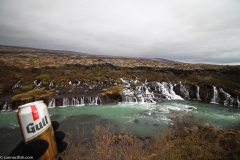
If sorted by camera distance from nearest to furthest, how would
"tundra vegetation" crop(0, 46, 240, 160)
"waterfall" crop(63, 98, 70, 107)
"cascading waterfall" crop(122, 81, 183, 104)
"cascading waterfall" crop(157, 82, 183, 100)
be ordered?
"tundra vegetation" crop(0, 46, 240, 160) < "waterfall" crop(63, 98, 70, 107) < "cascading waterfall" crop(122, 81, 183, 104) < "cascading waterfall" crop(157, 82, 183, 100)

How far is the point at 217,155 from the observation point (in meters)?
6.62

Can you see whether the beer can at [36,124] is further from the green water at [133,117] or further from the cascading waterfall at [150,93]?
the cascading waterfall at [150,93]

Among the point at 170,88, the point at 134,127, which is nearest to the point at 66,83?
the point at 134,127

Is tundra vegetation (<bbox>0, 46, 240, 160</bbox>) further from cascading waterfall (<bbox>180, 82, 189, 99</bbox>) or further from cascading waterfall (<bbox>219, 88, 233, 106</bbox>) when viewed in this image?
cascading waterfall (<bbox>180, 82, 189, 99</bbox>)

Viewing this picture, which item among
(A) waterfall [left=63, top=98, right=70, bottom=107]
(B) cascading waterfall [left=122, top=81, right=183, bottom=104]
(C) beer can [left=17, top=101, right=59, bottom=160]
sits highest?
(C) beer can [left=17, top=101, right=59, bottom=160]

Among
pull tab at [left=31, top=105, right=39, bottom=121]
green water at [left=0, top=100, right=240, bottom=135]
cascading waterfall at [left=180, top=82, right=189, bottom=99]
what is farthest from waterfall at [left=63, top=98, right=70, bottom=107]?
cascading waterfall at [left=180, top=82, right=189, bottom=99]

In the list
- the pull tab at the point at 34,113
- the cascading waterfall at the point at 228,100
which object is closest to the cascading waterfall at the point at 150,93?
the cascading waterfall at the point at 228,100

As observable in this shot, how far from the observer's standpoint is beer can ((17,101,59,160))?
162 cm

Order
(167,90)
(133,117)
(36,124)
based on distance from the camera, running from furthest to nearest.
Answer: (167,90) < (133,117) < (36,124)

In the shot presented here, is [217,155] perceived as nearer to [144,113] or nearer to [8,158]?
[8,158]

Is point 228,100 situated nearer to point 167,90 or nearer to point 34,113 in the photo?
point 167,90

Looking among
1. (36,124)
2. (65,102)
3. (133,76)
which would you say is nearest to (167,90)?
(133,76)

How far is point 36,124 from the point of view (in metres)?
1.68

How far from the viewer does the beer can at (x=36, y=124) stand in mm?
1617
